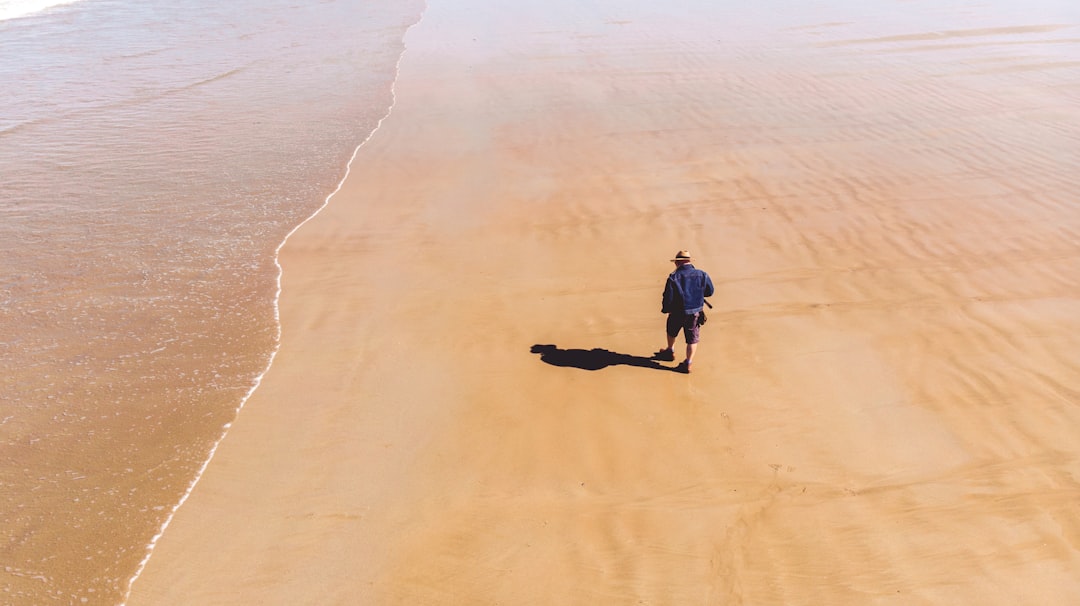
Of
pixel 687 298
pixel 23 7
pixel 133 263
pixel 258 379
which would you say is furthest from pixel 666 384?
pixel 23 7

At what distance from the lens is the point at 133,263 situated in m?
8.72

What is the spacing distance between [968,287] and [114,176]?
11.1 m

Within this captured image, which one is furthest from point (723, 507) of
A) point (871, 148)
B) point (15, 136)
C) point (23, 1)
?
point (23, 1)

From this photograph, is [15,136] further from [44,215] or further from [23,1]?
[23,1]

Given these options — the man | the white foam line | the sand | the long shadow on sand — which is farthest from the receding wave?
the man

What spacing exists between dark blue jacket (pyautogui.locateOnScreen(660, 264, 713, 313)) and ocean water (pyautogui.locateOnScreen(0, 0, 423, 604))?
11.7ft

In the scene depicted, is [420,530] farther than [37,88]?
No

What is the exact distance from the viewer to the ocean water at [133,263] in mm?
5359

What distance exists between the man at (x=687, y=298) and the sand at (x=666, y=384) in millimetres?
366

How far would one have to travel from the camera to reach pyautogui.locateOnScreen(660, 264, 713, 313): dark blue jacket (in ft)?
21.4

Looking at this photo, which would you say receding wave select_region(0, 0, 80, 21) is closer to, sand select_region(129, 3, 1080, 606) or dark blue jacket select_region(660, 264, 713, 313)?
sand select_region(129, 3, 1080, 606)

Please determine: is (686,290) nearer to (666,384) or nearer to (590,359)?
(666,384)

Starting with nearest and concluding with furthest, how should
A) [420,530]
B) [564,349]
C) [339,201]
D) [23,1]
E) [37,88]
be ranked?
[420,530]
[564,349]
[339,201]
[37,88]
[23,1]

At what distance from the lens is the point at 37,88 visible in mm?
16297
